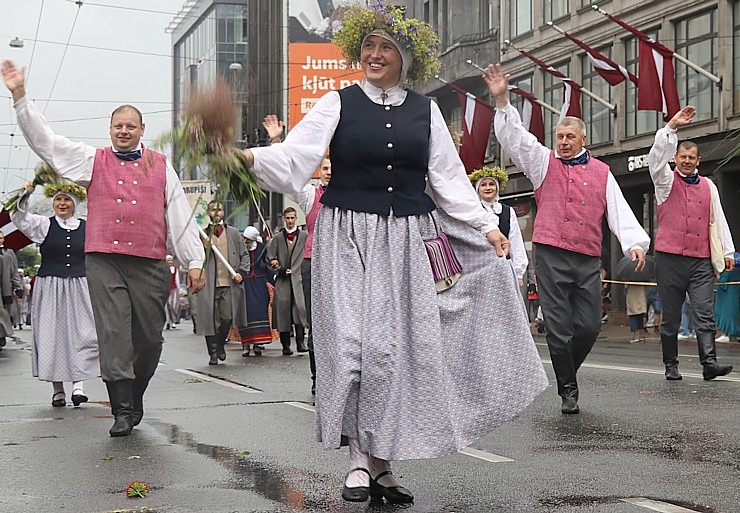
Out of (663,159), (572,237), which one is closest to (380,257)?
(572,237)

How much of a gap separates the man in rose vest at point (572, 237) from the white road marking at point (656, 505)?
143 inches

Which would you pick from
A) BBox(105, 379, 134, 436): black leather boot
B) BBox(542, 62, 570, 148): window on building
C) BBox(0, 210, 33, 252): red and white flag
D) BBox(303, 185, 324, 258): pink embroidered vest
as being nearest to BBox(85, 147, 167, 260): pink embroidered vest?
BBox(105, 379, 134, 436): black leather boot

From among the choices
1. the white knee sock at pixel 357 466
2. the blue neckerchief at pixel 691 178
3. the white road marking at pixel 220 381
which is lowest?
the white road marking at pixel 220 381

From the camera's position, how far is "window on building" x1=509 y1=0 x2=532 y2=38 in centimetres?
3819

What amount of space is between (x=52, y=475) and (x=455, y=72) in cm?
3564

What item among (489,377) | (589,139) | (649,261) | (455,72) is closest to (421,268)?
(489,377)

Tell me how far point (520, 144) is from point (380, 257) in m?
3.18

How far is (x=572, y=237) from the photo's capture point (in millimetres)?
8977

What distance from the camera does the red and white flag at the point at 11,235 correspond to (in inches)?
501

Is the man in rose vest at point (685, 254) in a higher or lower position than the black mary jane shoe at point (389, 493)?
higher

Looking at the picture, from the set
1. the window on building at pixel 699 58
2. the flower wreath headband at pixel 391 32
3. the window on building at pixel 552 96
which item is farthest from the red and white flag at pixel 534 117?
the flower wreath headband at pixel 391 32

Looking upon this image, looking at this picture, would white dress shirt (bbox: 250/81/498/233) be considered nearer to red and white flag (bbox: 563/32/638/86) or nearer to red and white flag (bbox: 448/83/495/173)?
red and white flag (bbox: 563/32/638/86)

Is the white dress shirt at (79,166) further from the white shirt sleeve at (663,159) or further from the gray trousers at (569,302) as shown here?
the white shirt sleeve at (663,159)

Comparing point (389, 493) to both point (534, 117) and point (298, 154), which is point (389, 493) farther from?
point (534, 117)
